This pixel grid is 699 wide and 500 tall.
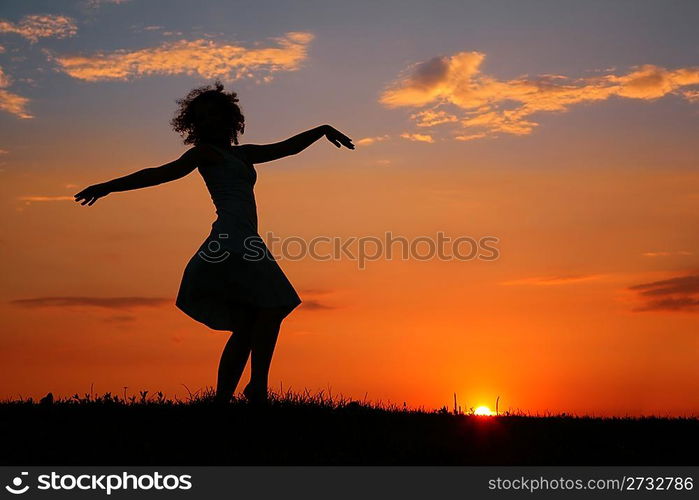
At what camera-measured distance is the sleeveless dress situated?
30.8 feet

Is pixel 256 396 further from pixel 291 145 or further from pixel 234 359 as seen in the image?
pixel 291 145

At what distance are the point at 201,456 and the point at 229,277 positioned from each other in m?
2.44

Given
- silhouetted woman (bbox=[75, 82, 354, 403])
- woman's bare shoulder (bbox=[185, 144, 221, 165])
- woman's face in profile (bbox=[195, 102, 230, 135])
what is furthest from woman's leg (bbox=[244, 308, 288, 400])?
woman's face in profile (bbox=[195, 102, 230, 135])

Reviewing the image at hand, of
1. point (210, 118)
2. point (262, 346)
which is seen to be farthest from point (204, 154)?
point (262, 346)

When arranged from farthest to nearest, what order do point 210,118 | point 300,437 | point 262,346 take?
point 210,118
point 262,346
point 300,437

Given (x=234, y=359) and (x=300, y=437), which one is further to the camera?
(x=234, y=359)

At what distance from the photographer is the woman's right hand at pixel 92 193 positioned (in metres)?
8.70

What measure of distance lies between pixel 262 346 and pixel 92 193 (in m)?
2.32

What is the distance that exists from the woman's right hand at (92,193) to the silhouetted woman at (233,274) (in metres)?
0.45

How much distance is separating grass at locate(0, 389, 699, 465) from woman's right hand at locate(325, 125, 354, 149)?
2.82 meters

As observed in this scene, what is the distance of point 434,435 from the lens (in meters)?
8.62

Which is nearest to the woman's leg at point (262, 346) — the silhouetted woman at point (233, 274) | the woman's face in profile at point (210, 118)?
Answer: the silhouetted woman at point (233, 274)

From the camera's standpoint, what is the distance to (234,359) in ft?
32.0
